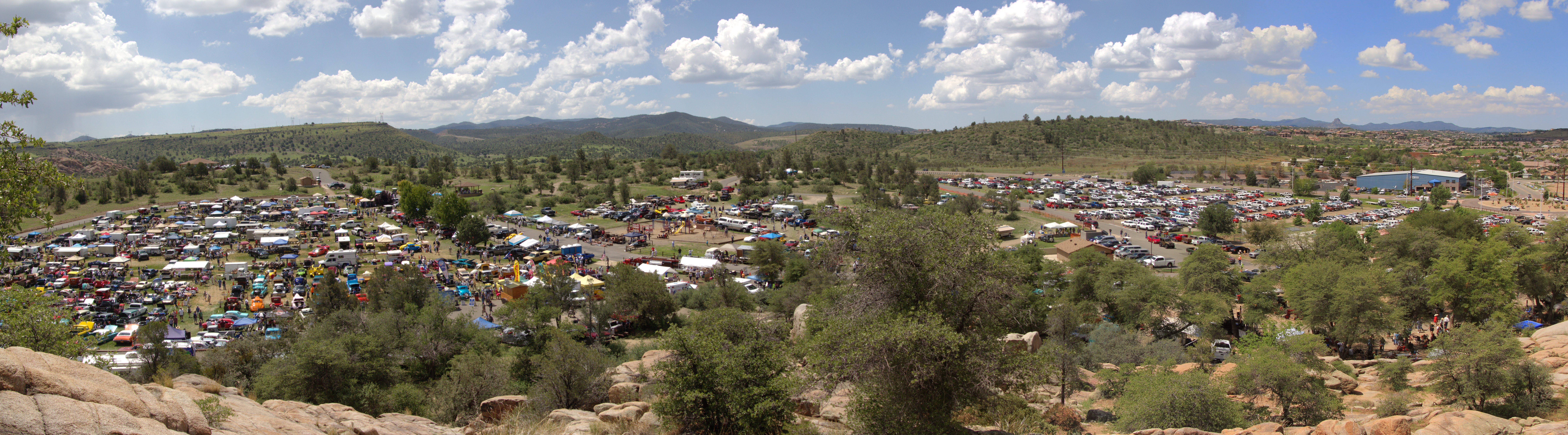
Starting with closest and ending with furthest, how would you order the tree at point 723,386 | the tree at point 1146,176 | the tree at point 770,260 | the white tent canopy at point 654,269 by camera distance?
1. the tree at point 723,386
2. the white tent canopy at point 654,269
3. the tree at point 770,260
4. the tree at point 1146,176

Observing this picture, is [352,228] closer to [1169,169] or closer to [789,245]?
[789,245]

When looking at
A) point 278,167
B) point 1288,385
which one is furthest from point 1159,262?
point 278,167

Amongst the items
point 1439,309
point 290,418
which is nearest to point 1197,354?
point 1439,309

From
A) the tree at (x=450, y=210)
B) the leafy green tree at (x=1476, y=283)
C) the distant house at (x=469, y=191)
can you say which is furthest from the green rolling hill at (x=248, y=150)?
the leafy green tree at (x=1476, y=283)

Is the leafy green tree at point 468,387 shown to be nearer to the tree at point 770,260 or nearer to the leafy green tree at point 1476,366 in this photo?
the tree at point 770,260

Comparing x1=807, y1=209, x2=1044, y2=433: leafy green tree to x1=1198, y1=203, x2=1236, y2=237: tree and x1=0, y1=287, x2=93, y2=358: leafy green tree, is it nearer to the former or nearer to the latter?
x1=0, y1=287, x2=93, y2=358: leafy green tree
